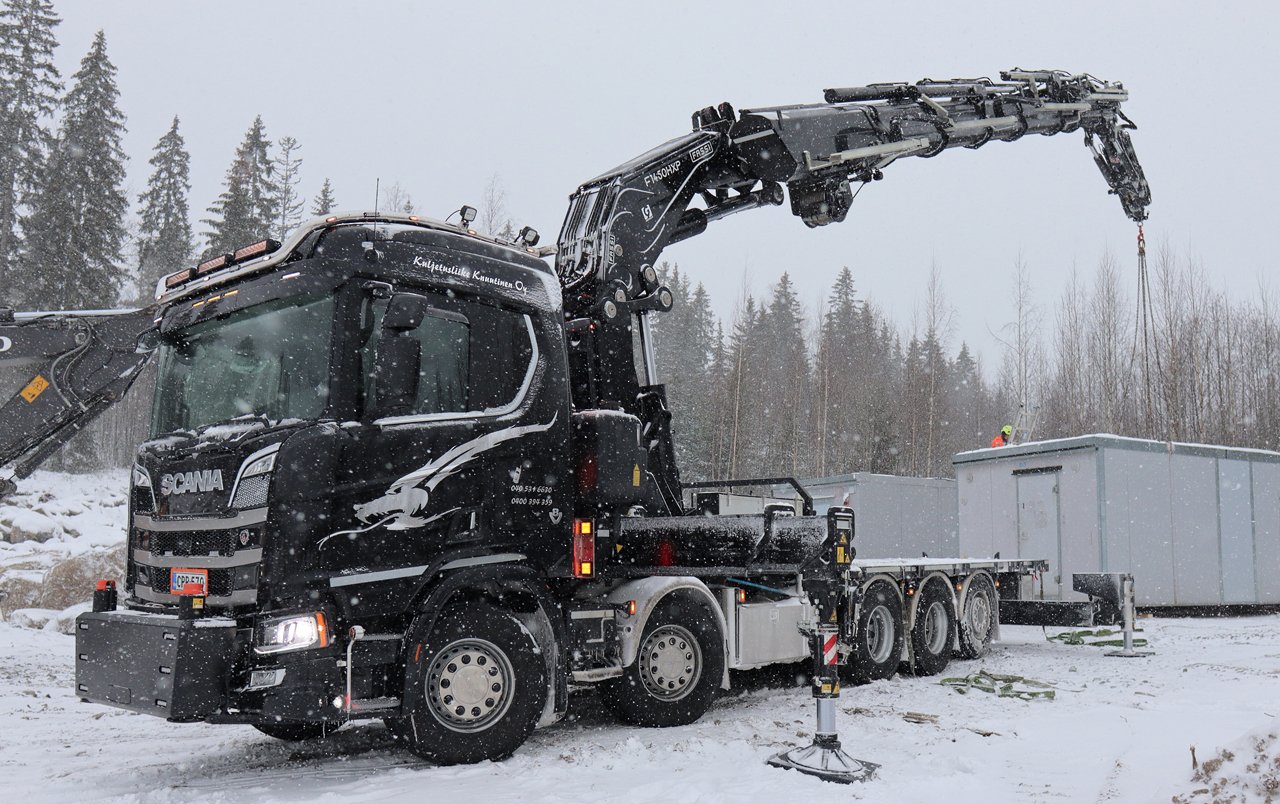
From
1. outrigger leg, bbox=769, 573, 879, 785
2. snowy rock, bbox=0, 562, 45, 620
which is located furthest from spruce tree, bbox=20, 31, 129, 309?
outrigger leg, bbox=769, 573, 879, 785

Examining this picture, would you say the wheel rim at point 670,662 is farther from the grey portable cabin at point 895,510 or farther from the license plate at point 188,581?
the grey portable cabin at point 895,510

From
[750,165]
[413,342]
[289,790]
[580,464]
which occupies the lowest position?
[289,790]

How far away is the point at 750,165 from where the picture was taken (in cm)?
925

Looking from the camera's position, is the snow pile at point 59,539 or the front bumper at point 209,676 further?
the snow pile at point 59,539

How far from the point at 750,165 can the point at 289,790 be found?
21.3ft

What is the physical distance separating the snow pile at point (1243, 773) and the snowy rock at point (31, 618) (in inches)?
588

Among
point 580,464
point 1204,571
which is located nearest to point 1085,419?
point 1204,571

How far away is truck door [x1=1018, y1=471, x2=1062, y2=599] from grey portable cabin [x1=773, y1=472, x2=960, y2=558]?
4.37 meters

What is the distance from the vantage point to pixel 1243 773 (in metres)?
4.93

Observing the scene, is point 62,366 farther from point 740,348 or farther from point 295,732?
point 740,348

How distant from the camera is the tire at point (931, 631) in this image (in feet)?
36.7

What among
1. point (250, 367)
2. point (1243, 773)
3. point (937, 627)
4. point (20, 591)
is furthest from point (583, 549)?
point (20, 591)

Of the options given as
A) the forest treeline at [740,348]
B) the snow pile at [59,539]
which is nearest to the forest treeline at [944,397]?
the forest treeline at [740,348]

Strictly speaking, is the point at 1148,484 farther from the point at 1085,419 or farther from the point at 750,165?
the point at 1085,419
